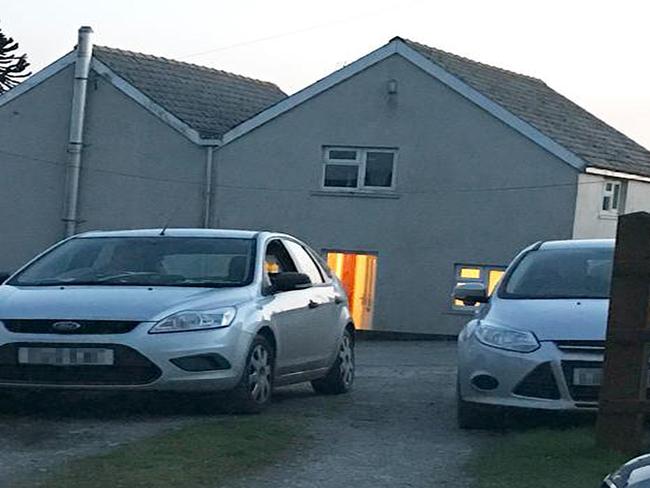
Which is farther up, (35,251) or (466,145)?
(466,145)

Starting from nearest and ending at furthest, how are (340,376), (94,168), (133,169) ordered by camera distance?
1. (340,376)
2. (133,169)
3. (94,168)

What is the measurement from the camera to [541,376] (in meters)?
9.30

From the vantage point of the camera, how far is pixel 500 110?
103 feet

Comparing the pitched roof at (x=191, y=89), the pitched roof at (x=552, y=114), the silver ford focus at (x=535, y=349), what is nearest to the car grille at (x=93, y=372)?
the silver ford focus at (x=535, y=349)

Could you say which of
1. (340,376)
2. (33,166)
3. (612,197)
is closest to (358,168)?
(612,197)

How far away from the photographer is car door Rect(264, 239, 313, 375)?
10.8 meters

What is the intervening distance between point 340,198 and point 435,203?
2.17 m

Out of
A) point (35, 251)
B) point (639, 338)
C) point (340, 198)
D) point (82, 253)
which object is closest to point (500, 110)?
point (340, 198)

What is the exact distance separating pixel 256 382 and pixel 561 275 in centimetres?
232

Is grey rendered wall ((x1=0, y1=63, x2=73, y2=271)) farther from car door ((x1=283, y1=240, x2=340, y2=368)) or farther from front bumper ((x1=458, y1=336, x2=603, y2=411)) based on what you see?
front bumper ((x1=458, y1=336, x2=603, y2=411))

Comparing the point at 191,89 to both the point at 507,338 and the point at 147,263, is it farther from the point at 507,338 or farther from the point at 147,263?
the point at 507,338

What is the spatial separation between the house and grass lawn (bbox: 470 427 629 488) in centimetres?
2228

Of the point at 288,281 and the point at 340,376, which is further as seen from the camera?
the point at 340,376

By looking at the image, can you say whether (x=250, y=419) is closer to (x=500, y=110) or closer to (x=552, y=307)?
(x=552, y=307)
